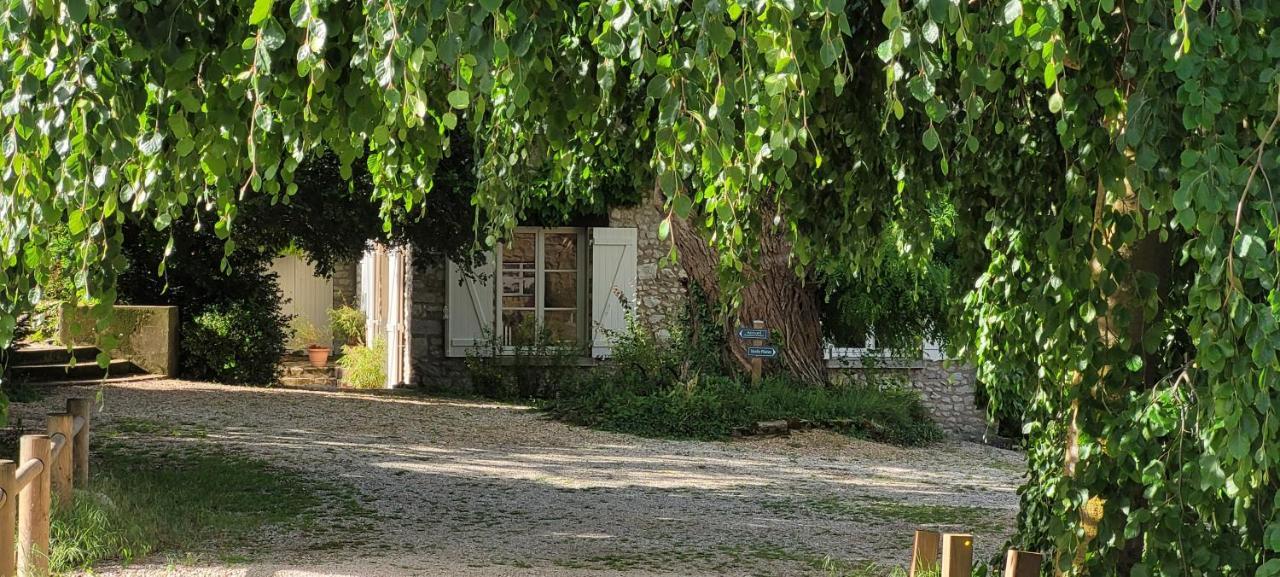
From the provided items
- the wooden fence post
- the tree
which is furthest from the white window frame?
the wooden fence post

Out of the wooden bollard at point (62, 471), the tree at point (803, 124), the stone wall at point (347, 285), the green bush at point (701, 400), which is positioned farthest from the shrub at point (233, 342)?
the tree at point (803, 124)

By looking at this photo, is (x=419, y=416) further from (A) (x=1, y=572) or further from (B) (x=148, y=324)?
(A) (x=1, y=572)

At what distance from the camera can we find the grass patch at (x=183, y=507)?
5543 mm

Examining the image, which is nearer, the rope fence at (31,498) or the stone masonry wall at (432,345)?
the rope fence at (31,498)

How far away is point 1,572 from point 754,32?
11.6 feet

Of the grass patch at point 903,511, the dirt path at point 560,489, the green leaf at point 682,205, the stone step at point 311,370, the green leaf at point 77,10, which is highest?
the green leaf at point 77,10

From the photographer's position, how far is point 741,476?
888 centimetres

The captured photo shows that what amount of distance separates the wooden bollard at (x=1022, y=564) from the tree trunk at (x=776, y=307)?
26.8ft

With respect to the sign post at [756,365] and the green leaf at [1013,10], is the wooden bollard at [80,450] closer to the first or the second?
the green leaf at [1013,10]

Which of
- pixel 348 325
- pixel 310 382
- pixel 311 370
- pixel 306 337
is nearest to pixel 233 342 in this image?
pixel 310 382

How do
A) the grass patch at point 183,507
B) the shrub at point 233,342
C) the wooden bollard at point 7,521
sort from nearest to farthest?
1. the wooden bollard at point 7,521
2. the grass patch at point 183,507
3. the shrub at point 233,342

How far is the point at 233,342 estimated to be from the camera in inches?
521

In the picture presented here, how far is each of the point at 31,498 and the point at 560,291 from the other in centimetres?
894

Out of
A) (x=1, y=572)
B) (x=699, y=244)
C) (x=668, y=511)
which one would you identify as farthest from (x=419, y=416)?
(x=1, y=572)
